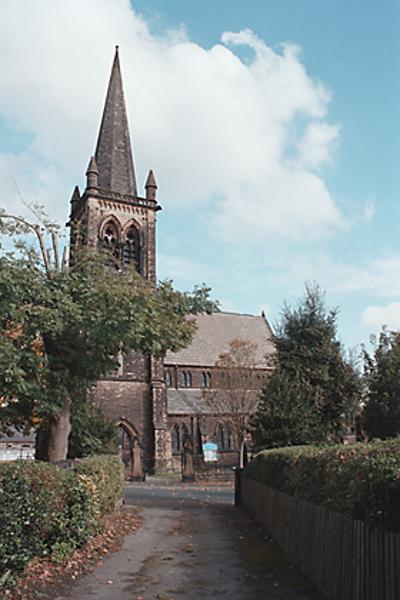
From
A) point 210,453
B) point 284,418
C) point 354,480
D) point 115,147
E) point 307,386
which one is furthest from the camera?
point 115,147

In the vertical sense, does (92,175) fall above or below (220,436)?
above

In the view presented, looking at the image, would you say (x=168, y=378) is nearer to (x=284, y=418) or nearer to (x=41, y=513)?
(x=284, y=418)

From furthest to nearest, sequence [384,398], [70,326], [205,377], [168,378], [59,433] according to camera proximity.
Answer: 1. [205,377]
2. [168,378]
3. [384,398]
4. [59,433]
5. [70,326]

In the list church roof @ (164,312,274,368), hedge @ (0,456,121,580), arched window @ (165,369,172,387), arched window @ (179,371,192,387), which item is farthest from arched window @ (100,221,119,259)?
hedge @ (0,456,121,580)

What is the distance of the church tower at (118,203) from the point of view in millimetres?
45094

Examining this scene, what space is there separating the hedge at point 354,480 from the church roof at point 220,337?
40167mm

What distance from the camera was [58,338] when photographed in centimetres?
1655

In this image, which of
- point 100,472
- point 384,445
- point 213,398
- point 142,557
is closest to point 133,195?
point 213,398

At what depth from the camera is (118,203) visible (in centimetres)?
4625

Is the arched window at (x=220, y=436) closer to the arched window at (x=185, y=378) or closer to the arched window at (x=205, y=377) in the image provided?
the arched window at (x=205, y=377)

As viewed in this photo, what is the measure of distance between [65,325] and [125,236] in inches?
1247

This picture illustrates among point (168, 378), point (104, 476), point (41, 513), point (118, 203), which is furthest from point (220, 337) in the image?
point (41, 513)

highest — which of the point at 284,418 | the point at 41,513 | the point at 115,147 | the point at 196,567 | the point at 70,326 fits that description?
the point at 115,147

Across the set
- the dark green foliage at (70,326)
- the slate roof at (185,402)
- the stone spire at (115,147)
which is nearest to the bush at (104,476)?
the dark green foliage at (70,326)
